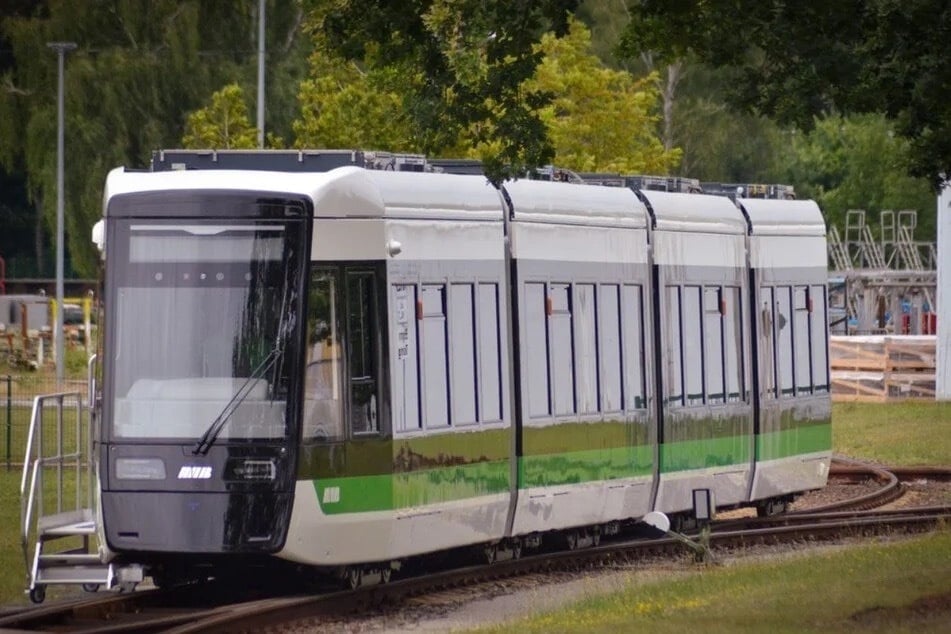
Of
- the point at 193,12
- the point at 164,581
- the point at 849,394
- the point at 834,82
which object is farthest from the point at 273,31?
the point at 164,581

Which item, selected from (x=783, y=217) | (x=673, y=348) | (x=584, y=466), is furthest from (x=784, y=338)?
(x=584, y=466)

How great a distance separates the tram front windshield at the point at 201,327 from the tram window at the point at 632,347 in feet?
17.7

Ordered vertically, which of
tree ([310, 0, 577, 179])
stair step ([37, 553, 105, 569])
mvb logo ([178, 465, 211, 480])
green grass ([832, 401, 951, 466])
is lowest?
green grass ([832, 401, 951, 466])

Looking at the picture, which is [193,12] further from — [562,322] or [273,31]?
[562,322]

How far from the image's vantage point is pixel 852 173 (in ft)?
287

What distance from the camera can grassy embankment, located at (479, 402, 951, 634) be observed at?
1264 cm

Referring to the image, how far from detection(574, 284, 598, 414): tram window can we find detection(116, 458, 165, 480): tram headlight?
5040mm

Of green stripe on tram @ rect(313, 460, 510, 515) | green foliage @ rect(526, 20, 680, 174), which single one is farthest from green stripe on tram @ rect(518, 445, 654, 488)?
green foliage @ rect(526, 20, 680, 174)

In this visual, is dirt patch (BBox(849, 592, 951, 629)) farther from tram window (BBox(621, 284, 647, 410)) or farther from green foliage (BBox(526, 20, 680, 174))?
green foliage (BBox(526, 20, 680, 174))

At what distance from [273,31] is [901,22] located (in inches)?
1673

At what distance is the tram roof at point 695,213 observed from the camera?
20.4m

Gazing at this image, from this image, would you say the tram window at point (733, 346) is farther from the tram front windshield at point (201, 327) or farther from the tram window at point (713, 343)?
the tram front windshield at point (201, 327)

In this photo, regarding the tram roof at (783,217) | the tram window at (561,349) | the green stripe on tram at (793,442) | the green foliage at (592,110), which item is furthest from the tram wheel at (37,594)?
the green foliage at (592,110)

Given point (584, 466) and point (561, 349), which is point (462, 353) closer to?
point (561, 349)
